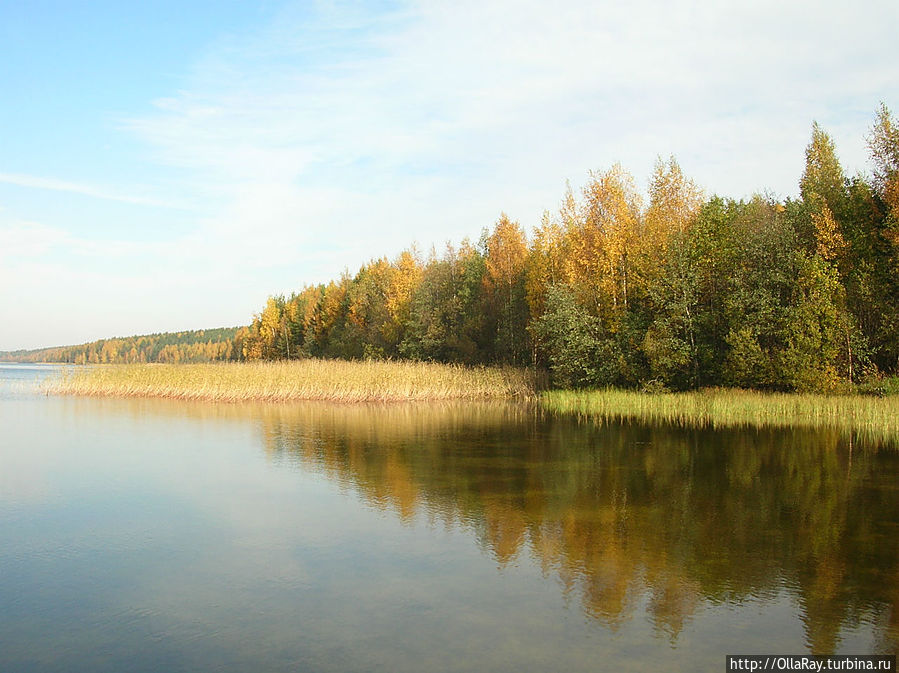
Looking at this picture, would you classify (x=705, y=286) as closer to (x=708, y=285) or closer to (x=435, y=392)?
(x=708, y=285)

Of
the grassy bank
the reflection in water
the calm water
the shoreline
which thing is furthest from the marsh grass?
the grassy bank

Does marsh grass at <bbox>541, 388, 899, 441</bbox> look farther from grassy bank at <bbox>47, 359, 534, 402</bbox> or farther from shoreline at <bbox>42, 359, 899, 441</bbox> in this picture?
grassy bank at <bbox>47, 359, 534, 402</bbox>

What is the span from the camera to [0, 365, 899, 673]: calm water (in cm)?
572

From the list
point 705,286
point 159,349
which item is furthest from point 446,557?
point 159,349

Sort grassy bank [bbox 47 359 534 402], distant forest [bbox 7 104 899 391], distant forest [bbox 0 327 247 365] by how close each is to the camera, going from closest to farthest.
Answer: distant forest [bbox 7 104 899 391], grassy bank [bbox 47 359 534 402], distant forest [bbox 0 327 247 365]

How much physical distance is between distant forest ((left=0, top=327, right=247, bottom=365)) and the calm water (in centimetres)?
8580

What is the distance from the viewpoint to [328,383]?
31.5 metres

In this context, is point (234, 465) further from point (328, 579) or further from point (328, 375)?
point (328, 375)

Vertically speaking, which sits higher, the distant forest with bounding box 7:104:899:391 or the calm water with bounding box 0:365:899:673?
the distant forest with bounding box 7:104:899:391

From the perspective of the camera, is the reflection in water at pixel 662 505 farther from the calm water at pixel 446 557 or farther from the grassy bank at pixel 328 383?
the grassy bank at pixel 328 383

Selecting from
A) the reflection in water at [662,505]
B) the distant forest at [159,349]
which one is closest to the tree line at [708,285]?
the reflection in water at [662,505]

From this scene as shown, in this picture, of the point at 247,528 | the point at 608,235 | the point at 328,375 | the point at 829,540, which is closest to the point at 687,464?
the point at 829,540

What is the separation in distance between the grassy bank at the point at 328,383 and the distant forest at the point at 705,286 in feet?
11.5

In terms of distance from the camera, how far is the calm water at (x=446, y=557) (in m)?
5.72
